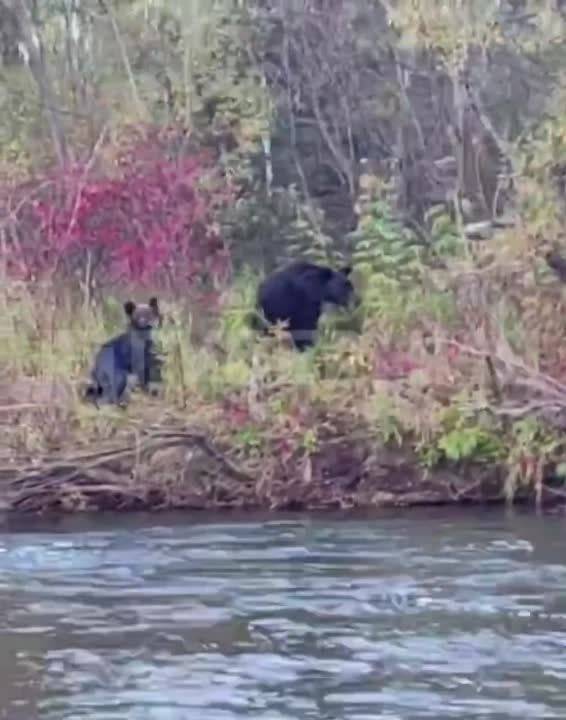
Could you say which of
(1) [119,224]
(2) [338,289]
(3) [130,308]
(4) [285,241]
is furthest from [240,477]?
(4) [285,241]

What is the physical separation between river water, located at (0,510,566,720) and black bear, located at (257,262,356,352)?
400 centimetres

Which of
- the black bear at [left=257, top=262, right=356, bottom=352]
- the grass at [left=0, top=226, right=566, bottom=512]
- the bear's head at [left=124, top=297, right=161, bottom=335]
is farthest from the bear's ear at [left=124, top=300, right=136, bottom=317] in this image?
the black bear at [left=257, top=262, right=356, bottom=352]

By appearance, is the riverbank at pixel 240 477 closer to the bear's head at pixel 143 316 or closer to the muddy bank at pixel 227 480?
the muddy bank at pixel 227 480

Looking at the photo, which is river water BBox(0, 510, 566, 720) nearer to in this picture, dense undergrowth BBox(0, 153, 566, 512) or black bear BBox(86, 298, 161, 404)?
dense undergrowth BBox(0, 153, 566, 512)

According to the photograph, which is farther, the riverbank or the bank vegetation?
the bank vegetation

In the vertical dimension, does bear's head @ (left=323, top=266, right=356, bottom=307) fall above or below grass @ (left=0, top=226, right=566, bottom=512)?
above

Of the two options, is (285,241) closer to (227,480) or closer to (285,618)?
(227,480)

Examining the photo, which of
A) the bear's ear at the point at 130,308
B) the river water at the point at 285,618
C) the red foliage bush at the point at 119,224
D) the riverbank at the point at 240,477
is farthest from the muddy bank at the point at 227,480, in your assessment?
the red foliage bush at the point at 119,224

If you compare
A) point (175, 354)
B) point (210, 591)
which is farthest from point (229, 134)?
point (210, 591)

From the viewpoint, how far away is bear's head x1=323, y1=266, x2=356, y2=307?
74.2 feet

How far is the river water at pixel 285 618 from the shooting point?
1172 centimetres

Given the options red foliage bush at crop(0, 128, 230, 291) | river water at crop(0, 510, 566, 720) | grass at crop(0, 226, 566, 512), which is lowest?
river water at crop(0, 510, 566, 720)

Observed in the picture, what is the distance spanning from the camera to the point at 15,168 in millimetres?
25438

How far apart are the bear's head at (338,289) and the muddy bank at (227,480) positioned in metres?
3.44
